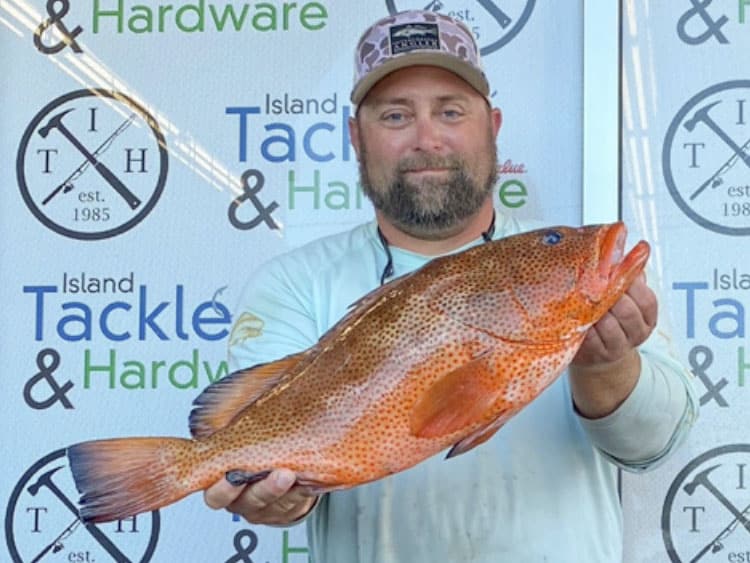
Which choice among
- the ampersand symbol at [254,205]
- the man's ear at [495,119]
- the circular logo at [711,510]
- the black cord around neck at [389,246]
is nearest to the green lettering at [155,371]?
the ampersand symbol at [254,205]

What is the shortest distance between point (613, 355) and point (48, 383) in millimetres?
1667

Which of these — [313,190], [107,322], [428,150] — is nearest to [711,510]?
[428,150]

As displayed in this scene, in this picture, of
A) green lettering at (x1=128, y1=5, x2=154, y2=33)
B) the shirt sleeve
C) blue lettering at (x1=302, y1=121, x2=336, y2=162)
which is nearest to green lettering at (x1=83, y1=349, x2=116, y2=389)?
blue lettering at (x1=302, y1=121, x2=336, y2=162)

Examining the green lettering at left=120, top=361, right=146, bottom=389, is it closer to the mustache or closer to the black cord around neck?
the black cord around neck

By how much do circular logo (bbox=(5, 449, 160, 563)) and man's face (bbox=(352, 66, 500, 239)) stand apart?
3.77 ft

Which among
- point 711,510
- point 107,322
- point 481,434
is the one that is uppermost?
point 107,322

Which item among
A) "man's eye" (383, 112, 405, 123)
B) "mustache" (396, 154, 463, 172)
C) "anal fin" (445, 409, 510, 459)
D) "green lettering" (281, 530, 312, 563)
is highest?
"man's eye" (383, 112, 405, 123)

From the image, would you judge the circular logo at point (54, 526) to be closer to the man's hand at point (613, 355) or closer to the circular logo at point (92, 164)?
the circular logo at point (92, 164)

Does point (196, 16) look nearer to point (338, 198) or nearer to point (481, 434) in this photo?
point (338, 198)

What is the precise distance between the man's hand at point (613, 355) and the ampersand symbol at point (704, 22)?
4.00 feet

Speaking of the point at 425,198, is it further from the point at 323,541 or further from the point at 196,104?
the point at 196,104

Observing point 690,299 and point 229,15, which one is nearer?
Answer: point 690,299

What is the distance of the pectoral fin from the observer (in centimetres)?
150

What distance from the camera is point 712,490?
257 cm
